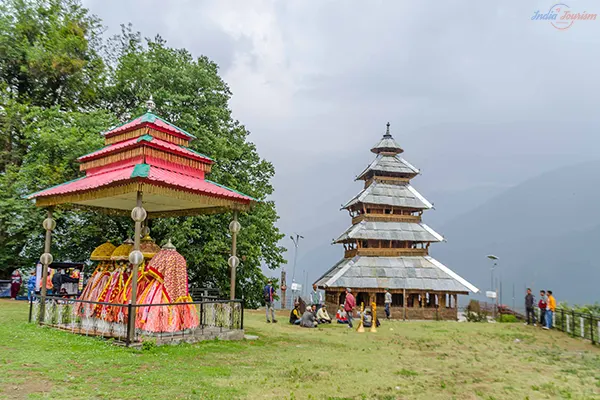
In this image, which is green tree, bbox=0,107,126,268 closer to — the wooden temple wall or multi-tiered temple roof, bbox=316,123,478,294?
multi-tiered temple roof, bbox=316,123,478,294

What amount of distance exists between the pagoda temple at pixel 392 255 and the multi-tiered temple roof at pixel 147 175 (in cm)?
1701

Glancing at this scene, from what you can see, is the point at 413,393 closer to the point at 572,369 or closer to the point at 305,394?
the point at 305,394

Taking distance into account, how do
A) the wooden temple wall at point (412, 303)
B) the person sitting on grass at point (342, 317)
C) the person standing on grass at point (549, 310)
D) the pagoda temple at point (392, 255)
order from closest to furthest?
1. the person standing on grass at point (549, 310)
2. the person sitting on grass at point (342, 317)
3. the wooden temple wall at point (412, 303)
4. the pagoda temple at point (392, 255)

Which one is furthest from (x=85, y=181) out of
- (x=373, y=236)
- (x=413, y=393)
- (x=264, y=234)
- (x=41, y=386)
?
(x=373, y=236)

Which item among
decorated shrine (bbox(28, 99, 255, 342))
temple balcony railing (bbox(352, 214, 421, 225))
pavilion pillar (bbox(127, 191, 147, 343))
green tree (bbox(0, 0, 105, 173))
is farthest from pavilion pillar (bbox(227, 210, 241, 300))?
temple balcony railing (bbox(352, 214, 421, 225))

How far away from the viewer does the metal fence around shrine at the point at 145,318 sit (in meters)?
11.4

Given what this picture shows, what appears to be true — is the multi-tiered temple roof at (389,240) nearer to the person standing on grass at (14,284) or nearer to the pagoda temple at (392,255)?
the pagoda temple at (392,255)

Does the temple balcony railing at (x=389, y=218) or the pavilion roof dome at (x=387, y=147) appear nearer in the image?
the temple balcony railing at (x=389, y=218)

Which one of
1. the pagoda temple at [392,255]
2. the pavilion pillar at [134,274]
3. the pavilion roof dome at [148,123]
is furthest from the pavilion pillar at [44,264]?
the pagoda temple at [392,255]

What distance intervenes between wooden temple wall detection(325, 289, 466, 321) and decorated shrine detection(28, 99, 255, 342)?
57.6 ft

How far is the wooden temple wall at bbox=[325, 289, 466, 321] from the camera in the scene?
93.5ft

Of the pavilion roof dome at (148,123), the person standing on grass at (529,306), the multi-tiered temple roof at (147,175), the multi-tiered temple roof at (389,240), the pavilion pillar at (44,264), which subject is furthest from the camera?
the multi-tiered temple roof at (389,240)

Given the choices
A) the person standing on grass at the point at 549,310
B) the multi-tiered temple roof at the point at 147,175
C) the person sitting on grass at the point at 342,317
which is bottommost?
the person sitting on grass at the point at 342,317

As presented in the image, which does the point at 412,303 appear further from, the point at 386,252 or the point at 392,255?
the point at 386,252
